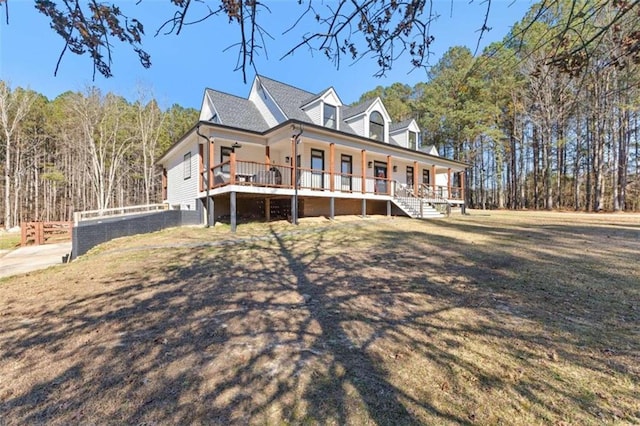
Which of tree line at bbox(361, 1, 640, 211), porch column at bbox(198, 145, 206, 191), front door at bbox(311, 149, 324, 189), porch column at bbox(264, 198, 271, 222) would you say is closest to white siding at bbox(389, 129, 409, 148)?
tree line at bbox(361, 1, 640, 211)

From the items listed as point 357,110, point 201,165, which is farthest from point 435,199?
point 201,165

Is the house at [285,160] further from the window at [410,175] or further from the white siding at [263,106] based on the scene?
the window at [410,175]

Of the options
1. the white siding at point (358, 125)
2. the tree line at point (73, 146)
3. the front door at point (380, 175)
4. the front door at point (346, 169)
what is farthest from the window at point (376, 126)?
the tree line at point (73, 146)

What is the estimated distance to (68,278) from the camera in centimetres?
543

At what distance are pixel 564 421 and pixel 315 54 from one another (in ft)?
10.2

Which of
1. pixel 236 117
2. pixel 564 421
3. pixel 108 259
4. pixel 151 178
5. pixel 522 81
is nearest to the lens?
pixel 564 421

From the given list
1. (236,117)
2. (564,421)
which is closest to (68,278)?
(564,421)

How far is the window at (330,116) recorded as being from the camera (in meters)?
15.6

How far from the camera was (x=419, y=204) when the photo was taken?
53.7ft

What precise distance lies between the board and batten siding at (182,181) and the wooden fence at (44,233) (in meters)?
4.66

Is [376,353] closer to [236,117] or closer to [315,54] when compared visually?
[315,54]

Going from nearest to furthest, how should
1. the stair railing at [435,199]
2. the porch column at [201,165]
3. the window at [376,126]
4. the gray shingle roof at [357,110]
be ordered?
the porch column at [201,165] < the gray shingle roof at [357,110] < the stair railing at [435,199] < the window at [376,126]

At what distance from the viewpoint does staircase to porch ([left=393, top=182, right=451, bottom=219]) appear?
15.6 m

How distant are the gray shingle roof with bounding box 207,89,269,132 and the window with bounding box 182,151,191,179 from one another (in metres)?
2.61
